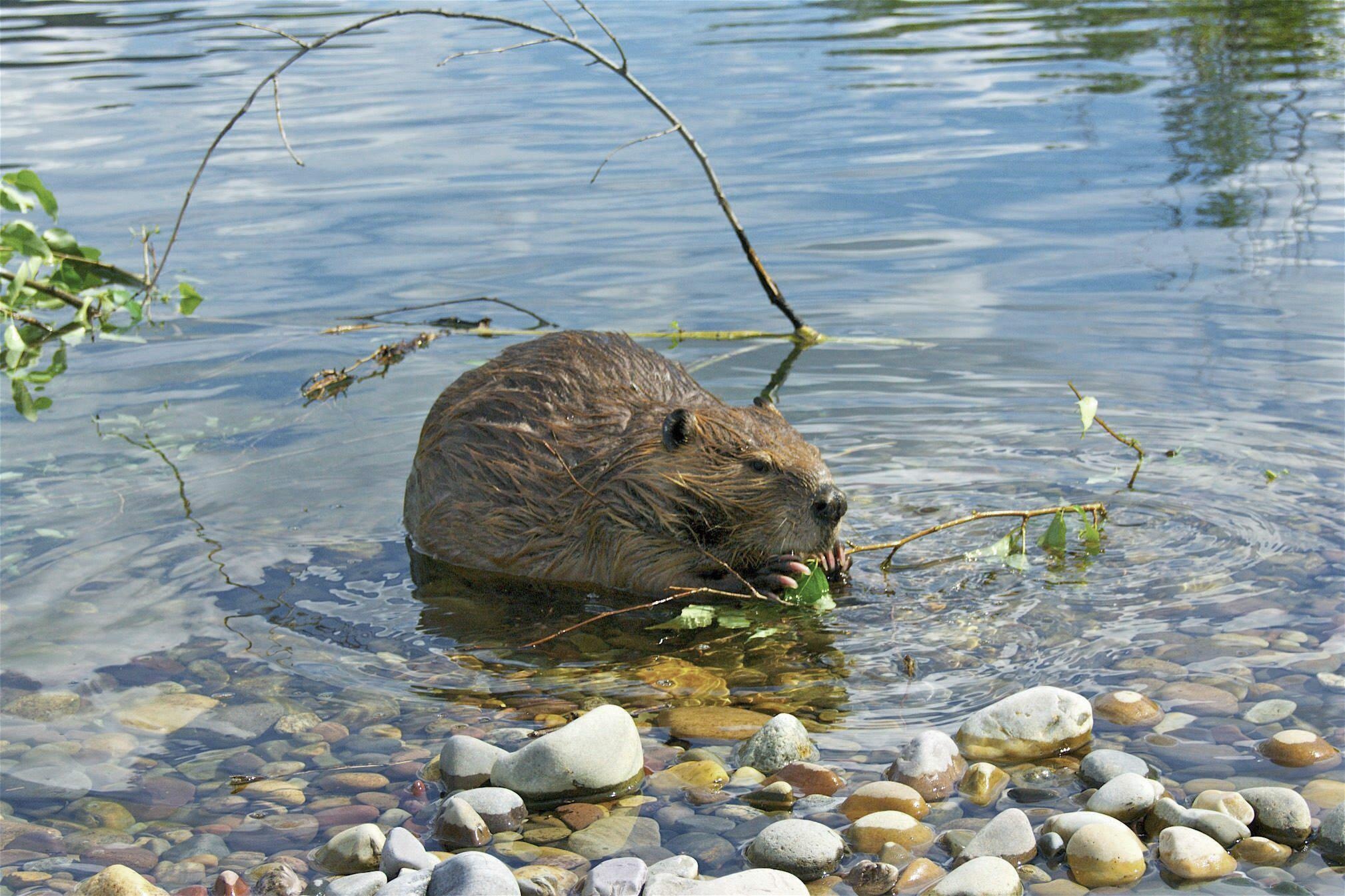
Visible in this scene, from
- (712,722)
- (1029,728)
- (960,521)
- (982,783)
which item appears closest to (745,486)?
(960,521)

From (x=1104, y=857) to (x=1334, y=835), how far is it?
0.52m

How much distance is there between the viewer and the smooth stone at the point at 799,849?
3.24 meters

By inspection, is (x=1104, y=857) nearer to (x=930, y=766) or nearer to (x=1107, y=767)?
(x=1107, y=767)

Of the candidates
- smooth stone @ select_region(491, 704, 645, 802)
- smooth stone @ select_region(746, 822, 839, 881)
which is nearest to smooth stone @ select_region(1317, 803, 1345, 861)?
smooth stone @ select_region(746, 822, 839, 881)

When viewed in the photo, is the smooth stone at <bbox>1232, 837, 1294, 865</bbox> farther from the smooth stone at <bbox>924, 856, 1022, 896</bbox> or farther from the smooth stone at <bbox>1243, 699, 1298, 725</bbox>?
the smooth stone at <bbox>1243, 699, 1298, 725</bbox>

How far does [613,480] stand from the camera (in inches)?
203

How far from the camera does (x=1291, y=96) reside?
13.3 m

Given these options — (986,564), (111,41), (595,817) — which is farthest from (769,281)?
(111,41)

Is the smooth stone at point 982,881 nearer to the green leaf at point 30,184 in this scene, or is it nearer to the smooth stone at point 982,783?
the smooth stone at point 982,783

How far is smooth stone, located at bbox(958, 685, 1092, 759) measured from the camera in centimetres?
372

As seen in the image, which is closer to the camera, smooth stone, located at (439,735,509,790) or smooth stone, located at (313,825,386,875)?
smooth stone, located at (313,825,386,875)

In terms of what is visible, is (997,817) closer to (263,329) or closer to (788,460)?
(788,460)

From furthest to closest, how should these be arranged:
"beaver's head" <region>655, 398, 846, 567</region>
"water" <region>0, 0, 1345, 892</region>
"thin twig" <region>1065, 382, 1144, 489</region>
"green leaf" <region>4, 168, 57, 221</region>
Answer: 1. "green leaf" <region>4, 168, 57, 221</region>
2. "thin twig" <region>1065, 382, 1144, 489</region>
3. "beaver's head" <region>655, 398, 846, 567</region>
4. "water" <region>0, 0, 1345, 892</region>

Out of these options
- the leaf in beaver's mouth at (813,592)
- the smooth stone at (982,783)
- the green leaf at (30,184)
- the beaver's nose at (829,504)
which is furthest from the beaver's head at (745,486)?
the green leaf at (30,184)
